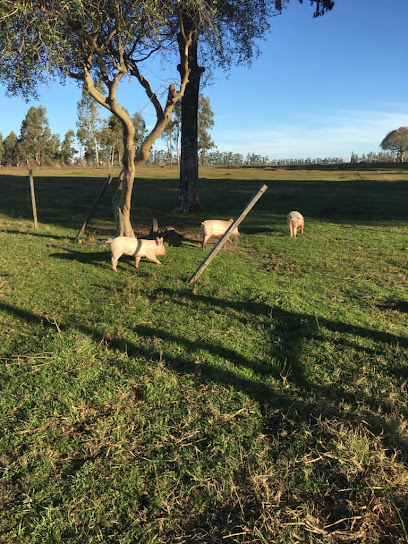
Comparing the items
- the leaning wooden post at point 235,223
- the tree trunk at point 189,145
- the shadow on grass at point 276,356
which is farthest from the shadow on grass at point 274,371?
the tree trunk at point 189,145

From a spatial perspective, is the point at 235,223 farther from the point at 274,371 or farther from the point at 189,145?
the point at 189,145

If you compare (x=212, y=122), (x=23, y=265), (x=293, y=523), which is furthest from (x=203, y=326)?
(x=212, y=122)

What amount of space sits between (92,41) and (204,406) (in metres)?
10.6

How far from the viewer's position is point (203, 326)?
6219mm

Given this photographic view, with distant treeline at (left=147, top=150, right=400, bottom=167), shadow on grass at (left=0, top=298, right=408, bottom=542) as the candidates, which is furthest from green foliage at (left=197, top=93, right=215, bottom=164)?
shadow on grass at (left=0, top=298, right=408, bottom=542)

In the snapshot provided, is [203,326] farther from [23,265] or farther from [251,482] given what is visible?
[23,265]

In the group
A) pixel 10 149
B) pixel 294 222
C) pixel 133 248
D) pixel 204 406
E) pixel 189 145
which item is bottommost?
pixel 204 406

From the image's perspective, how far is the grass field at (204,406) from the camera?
2.91 meters

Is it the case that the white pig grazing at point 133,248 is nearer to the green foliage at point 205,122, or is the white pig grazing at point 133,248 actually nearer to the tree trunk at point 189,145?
the tree trunk at point 189,145

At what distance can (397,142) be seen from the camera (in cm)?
8550

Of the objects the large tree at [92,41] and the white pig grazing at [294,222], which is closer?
the large tree at [92,41]

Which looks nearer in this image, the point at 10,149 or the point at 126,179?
the point at 126,179

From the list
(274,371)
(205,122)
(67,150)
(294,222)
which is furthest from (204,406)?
(67,150)

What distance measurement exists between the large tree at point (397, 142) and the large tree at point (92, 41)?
90021mm
